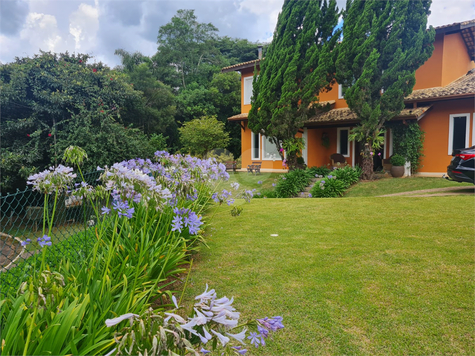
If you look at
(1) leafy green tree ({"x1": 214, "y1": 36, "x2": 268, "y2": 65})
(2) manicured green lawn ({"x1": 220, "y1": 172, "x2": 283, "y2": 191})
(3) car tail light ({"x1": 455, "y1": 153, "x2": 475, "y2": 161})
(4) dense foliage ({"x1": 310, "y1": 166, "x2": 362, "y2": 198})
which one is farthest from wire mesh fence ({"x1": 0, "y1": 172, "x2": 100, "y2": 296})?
(1) leafy green tree ({"x1": 214, "y1": 36, "x2": 268, "y2": 65})

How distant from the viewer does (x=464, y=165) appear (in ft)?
25.9

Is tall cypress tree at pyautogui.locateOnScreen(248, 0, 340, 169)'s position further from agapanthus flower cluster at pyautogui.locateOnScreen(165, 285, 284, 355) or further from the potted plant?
agapanthus flower cluster at pyautogui.locateOnScreen(165, 285, 284, 355)

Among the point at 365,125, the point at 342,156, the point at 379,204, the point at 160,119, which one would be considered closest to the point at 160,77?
the point at 160,119

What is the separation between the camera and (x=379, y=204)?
22.0 feet

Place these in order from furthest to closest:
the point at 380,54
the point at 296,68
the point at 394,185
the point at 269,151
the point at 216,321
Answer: the point at 269,151 < the point at 296,68 < the point at 380,54 < the point at 394,185 < the point at 216,321

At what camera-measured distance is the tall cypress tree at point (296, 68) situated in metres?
11.7

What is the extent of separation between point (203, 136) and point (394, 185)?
1368 centimetres

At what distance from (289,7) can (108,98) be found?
8.27m

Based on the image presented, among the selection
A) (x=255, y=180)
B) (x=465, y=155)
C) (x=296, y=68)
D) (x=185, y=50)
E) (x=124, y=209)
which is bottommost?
(x=255, y=180)

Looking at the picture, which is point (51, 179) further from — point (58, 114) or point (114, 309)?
point (58, 114)

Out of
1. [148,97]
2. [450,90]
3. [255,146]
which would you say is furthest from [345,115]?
[148,97]

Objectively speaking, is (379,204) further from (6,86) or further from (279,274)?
(6,86)

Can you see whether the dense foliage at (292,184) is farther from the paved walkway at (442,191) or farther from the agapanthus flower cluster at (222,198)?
the agapanthus flower cluster at (222,198)

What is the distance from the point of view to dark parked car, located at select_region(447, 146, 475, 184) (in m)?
7.79
